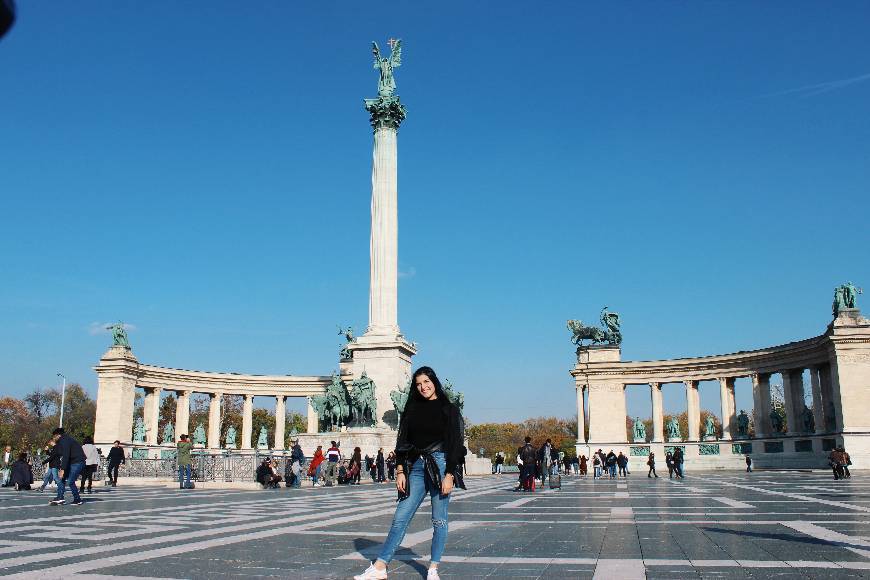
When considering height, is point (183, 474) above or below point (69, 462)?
below

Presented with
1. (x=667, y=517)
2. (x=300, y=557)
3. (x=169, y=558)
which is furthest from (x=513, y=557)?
(x=667, y=517)

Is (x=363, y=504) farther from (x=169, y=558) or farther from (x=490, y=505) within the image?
(x=169, y=558)

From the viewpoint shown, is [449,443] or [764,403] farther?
[764,403]

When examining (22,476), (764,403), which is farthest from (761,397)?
(22,476)

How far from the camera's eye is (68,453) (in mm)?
20109

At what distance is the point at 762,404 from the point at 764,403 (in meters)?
0.20

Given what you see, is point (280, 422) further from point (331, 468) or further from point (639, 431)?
point (331, 468)

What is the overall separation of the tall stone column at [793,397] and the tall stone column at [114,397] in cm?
5812

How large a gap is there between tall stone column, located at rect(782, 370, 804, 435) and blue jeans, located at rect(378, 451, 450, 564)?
65.4m

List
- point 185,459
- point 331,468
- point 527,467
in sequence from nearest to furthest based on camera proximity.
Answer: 1. point 527,467
2. point 185,459
3. point 331,468

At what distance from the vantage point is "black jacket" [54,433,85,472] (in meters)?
20.0

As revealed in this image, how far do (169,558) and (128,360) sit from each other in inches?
2545

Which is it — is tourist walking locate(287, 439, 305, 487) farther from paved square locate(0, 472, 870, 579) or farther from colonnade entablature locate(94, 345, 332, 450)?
colonnade entablature locate(94, 345, 332, 450)

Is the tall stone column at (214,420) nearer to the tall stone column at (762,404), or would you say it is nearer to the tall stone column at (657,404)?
the tall stone column at (657,404)
